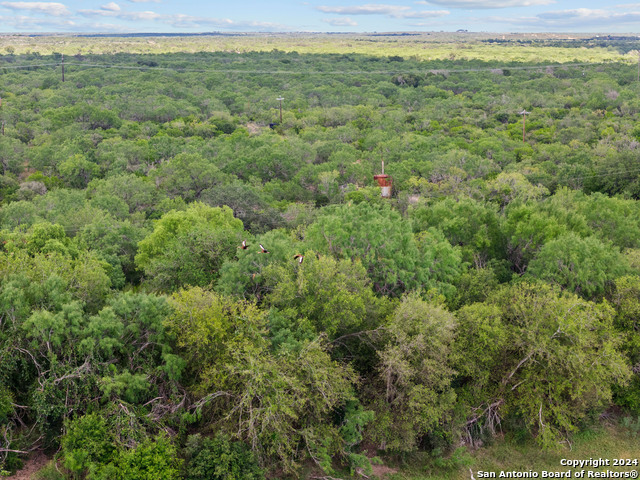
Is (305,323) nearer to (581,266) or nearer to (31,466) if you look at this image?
(31,466)

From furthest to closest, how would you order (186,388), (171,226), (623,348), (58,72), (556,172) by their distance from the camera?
(58,72), (556,172), (171,226), (623,348), (186,388)

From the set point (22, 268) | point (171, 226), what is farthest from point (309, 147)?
point (22, 268)

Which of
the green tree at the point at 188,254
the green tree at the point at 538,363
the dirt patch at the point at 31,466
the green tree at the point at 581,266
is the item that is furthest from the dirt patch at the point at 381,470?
the dirt patch at the point at 31,466

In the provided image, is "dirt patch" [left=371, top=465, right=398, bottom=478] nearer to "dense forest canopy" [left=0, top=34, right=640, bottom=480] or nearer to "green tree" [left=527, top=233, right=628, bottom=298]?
"dense forest canopy" [left=0, top=34, right=640, bottom=480]

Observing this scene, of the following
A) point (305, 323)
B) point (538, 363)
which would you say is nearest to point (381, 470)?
point (305, 323)

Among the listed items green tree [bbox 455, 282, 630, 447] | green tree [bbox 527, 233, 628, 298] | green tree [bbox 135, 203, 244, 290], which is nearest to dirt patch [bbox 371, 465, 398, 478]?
green tree [bbox 455, 282, 630, 447]

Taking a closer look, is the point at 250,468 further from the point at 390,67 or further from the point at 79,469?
the point at 390,67

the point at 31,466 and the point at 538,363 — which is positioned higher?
the point at 538,363

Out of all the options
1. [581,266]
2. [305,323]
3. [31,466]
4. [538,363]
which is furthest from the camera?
[581,266]

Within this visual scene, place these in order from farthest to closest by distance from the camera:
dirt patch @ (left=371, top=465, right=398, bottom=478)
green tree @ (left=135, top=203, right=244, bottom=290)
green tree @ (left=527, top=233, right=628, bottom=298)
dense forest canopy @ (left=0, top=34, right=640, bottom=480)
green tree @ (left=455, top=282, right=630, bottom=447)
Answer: green tree @ (left=135, top=203, right=244, bottom=290), green tree @ (left=527, top=233, right=628, bottom=298), green tree @ (left=455, top=282, right=630, bottom=447), dirt patch @ (left=371, top=465, right=398, bottom=478), dense forest canopy @ (left=0, top=34, right=640, bottom=480)
